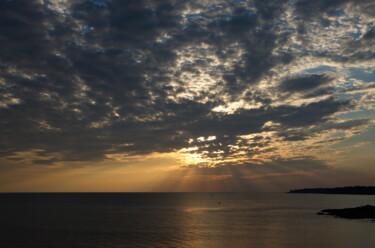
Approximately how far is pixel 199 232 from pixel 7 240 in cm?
3688

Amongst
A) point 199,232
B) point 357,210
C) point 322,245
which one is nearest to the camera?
point 322,245

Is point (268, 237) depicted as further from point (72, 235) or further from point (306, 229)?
point (72, 235)

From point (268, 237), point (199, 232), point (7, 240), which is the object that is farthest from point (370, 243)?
point (7, 240)

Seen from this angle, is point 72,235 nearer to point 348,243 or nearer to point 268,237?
point 268,237

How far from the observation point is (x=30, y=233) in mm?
62875

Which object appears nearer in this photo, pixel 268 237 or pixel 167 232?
pixel 268 237

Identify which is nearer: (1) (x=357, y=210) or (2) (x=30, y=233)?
(2) (x=30, y=233)

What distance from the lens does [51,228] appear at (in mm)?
70312

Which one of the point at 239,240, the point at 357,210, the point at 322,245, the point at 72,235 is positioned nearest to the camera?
the point at 322,245

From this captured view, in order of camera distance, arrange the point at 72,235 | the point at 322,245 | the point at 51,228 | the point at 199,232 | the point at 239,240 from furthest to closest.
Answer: the point at 51,228
the point at 199,232
the point at 72,235
the point at 239,240
the point at 322,245

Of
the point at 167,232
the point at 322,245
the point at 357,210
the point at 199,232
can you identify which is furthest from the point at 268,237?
the point at 357,210

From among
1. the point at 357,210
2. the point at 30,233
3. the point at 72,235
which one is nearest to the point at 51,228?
the point at 30,233

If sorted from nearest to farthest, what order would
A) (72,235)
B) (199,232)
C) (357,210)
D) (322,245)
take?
(322,245) < (72,235) < (199,232) < (357,210)

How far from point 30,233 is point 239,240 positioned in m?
43.5
